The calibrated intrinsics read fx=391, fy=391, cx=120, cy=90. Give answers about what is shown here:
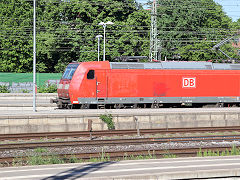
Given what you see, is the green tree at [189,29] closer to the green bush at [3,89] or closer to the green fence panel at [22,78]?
the green fence panel at [22,78]

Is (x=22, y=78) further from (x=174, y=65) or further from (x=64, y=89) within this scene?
(x=174, y=65)

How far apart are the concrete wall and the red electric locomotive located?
411 cm

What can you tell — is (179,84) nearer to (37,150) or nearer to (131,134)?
(131,134)

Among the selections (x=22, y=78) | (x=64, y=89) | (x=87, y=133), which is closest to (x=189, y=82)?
(x=64, y=89)

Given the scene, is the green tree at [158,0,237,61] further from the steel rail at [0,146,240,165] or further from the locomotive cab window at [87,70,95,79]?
the steel rail at [0,146,240,165]

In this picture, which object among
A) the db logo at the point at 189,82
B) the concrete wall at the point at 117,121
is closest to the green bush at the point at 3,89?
the db logo at the point at 189,82

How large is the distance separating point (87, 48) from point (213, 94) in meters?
27.8

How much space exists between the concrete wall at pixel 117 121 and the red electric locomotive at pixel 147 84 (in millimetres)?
4111

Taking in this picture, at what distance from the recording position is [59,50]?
56.3m

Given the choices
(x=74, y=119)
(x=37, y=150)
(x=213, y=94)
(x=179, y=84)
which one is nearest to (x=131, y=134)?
(x=74, y=119)

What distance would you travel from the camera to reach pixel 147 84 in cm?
2783

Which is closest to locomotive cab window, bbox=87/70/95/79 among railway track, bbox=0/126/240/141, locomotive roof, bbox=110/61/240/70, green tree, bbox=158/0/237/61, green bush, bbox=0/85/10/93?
locomotive roof, bbox=110/61/240/70

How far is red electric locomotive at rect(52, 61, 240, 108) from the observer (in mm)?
26000

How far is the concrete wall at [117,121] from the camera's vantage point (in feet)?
68.7
